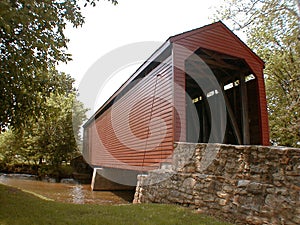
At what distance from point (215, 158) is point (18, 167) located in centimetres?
1920

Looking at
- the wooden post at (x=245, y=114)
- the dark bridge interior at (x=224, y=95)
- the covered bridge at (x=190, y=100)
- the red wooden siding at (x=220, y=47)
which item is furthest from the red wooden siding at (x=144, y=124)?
the wooden post at (x=245, y=114)

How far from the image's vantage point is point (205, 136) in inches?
409

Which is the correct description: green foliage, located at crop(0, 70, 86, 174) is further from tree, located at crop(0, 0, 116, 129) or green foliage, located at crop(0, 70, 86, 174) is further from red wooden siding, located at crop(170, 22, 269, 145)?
red wooden siding, located at crop(170, 22, 269, 145)

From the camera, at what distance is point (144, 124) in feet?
25.5

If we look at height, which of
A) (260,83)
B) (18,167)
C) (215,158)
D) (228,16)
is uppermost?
(228,16)

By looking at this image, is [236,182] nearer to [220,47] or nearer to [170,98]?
[170,98]

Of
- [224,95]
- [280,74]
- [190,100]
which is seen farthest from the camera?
[280,74]

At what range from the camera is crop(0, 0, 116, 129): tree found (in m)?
3.78

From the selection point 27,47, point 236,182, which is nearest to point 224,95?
point 236,182

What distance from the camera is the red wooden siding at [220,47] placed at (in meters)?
6.30

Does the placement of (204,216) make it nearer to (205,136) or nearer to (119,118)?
(205,136)

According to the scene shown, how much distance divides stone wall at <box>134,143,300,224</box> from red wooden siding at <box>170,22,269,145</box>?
133 centimetres

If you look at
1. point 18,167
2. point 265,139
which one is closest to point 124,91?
point 265,139

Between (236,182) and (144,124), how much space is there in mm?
3981
